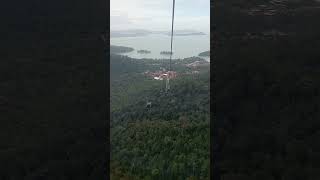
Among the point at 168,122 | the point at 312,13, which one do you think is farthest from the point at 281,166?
the point at 168,122

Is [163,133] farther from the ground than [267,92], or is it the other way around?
[267,92]

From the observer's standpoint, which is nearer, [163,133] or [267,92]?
[267,92]

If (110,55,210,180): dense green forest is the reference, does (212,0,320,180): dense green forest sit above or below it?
above

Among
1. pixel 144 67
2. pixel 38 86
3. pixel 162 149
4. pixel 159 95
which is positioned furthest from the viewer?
pixel 144 67

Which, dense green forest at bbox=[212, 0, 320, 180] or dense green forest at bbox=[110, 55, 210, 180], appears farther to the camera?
dense green forest at bbox=[110, 55, 210, 180]

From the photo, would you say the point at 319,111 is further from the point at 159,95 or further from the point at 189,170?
the point at 159,95
